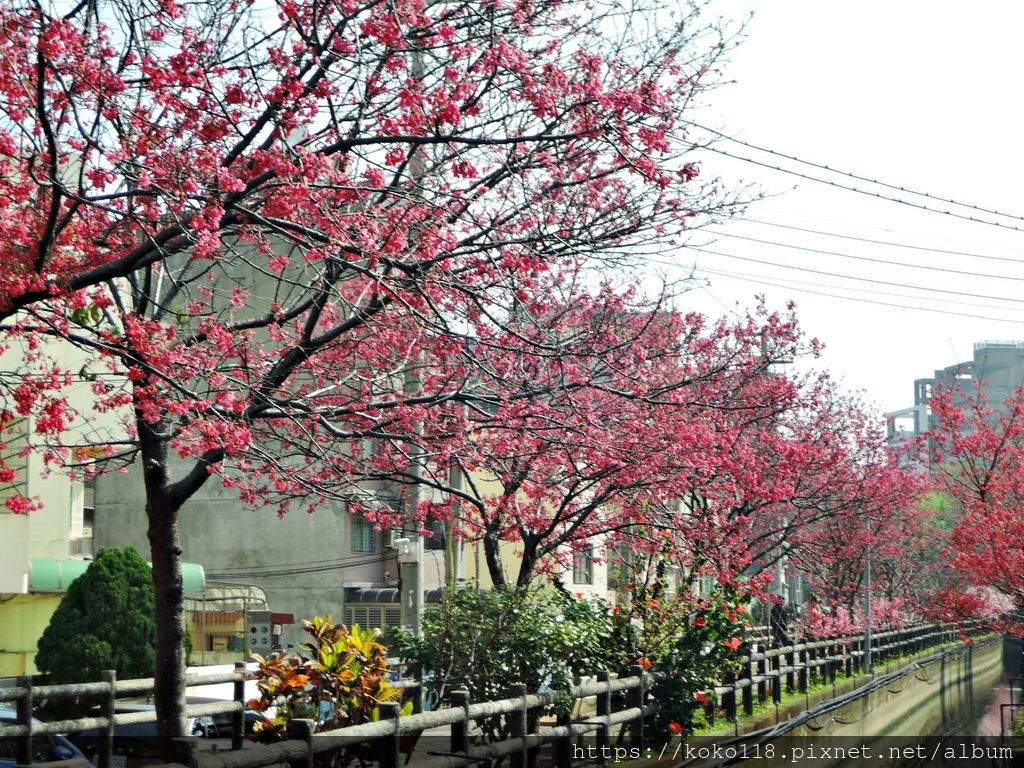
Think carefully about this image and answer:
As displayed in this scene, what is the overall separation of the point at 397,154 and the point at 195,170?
1808 mm

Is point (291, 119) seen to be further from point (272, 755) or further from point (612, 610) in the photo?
point (612, 610)

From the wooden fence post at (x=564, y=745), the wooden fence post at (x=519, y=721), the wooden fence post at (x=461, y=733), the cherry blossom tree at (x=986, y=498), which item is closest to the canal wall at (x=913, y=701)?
the cherry blossom tree at (x=986, y=498)

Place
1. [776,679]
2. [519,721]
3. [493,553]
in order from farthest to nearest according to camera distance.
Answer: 1. [776,679]
2. [493,553]
3. [519,721]

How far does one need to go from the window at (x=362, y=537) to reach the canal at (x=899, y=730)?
16.9 m

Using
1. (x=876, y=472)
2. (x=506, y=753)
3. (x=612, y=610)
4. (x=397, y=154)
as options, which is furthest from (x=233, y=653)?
(x=397, y=154)

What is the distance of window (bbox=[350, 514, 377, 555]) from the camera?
142 feet

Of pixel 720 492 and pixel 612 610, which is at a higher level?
pixel 720 492

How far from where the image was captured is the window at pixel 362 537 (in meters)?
43.2

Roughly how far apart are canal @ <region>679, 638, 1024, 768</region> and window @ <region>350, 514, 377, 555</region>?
16923 millimetres

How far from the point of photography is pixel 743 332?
25.2m

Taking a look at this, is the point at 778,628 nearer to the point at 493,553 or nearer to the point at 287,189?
the point at 493,553

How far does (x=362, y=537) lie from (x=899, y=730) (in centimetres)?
1839

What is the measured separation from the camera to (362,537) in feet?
143

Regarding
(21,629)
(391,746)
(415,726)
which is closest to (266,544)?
(21,629)
